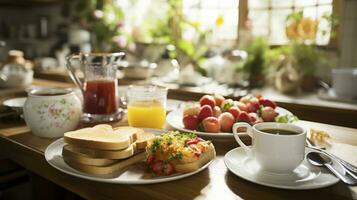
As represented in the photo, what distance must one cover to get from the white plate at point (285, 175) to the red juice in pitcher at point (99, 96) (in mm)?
523

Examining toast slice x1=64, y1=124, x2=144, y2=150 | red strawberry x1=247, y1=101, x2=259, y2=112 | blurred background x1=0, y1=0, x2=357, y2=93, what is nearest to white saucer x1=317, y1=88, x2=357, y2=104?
blurred background x1=0, y1=0, x2=357, y2=93

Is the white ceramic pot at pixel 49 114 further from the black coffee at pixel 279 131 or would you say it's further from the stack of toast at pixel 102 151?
the black coffee at pixel 279 131

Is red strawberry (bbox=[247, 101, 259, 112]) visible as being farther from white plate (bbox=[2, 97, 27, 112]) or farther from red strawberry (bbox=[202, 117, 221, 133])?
white plate (bbox=[2, 97, 27, 112])

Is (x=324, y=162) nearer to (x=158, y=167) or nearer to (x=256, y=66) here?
(x=158, y=167)

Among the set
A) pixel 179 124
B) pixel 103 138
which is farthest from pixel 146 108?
pixel 103 138

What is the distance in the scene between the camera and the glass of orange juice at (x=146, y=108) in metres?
1.09

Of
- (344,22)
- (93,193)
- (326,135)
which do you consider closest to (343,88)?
(344,22)

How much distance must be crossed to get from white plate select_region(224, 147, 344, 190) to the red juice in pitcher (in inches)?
20.6

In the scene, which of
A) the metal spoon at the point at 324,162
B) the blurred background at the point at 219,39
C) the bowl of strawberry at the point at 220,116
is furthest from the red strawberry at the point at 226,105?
the blurred background at the point at 219,39

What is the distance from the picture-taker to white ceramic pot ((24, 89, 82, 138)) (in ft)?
3.20

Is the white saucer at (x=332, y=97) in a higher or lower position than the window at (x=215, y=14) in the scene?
lower

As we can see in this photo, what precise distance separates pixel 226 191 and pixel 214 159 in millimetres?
135

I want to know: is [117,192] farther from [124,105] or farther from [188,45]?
[188,45]

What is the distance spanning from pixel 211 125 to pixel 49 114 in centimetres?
44
